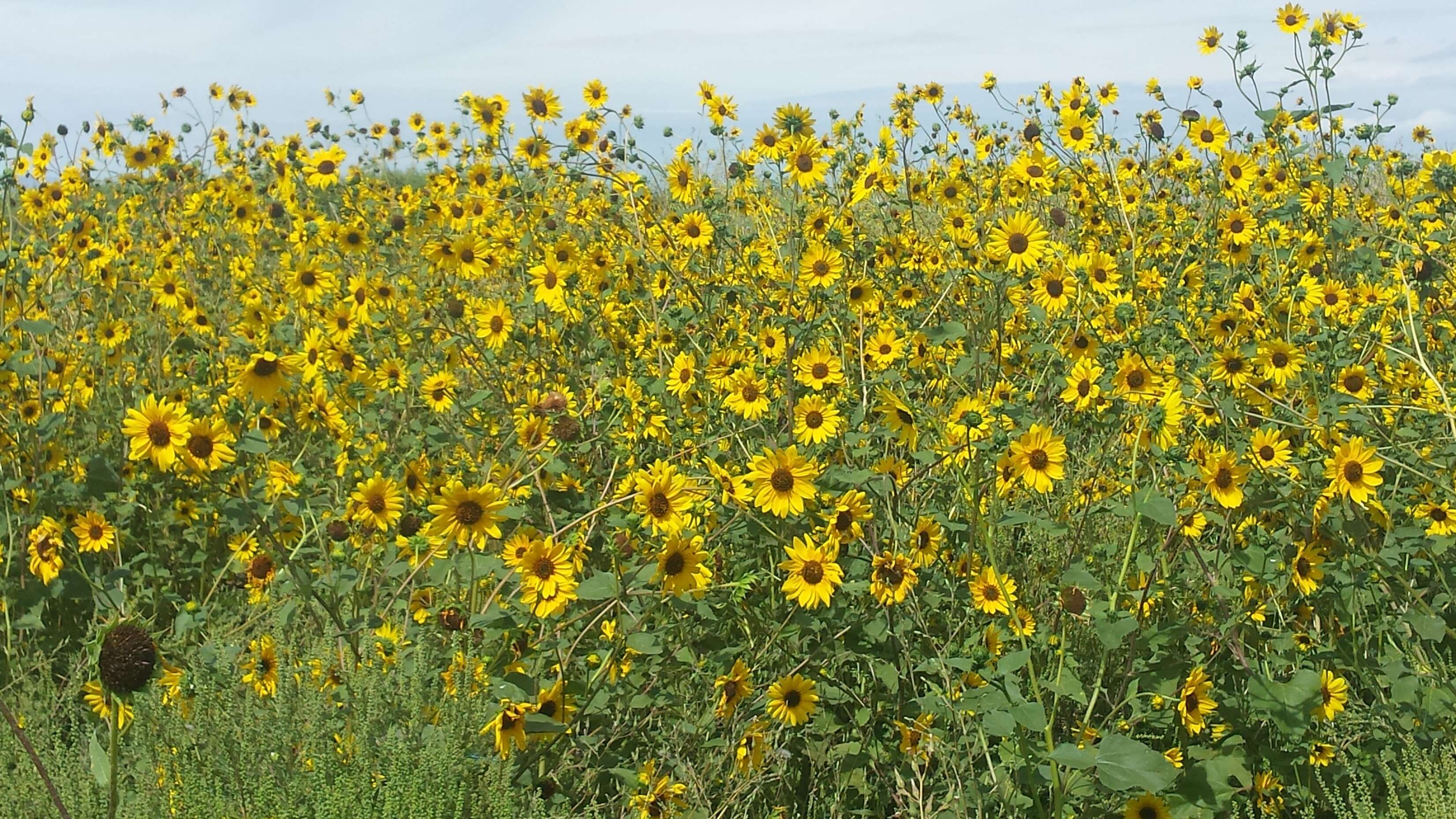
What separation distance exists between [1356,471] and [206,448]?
7.80 ft

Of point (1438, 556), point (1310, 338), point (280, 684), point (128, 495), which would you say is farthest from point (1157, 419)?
point (128, 495)

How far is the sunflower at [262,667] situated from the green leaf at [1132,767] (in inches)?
62.8

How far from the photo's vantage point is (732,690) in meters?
2.00

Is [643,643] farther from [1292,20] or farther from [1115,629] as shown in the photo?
[1292,20]

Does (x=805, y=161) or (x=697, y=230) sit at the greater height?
(x=805, y=161)

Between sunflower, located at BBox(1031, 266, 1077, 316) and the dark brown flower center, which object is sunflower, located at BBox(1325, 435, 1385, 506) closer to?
sunflower, located at BBox(1031, 266, 1077, 316)

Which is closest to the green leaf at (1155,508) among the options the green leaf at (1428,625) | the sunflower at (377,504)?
the green leaf at (1428,625)

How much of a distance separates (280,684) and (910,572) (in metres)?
1.12

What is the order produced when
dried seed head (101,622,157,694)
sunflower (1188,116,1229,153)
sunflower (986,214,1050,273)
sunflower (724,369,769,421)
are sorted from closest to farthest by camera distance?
Answer: 1. dried seed head (101,622,157,694)
2. sunflower (724,369,769,421)
3. sunflower (986,214,1050,273)
4. sunflower (1188,116,1229,153)

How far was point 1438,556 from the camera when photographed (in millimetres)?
2426

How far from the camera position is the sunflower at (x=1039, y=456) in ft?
6.97

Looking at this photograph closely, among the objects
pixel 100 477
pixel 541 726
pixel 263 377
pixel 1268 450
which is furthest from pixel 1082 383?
pixel 100 477

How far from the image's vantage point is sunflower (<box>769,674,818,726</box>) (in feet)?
6.60

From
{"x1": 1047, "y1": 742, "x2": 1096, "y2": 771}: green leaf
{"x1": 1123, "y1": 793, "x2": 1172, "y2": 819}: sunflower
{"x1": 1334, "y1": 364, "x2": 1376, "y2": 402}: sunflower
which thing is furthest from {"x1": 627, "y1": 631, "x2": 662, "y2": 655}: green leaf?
{"x1": 1334, "y1": 364, "x2": 1376, "y2": 402}: sunflower
